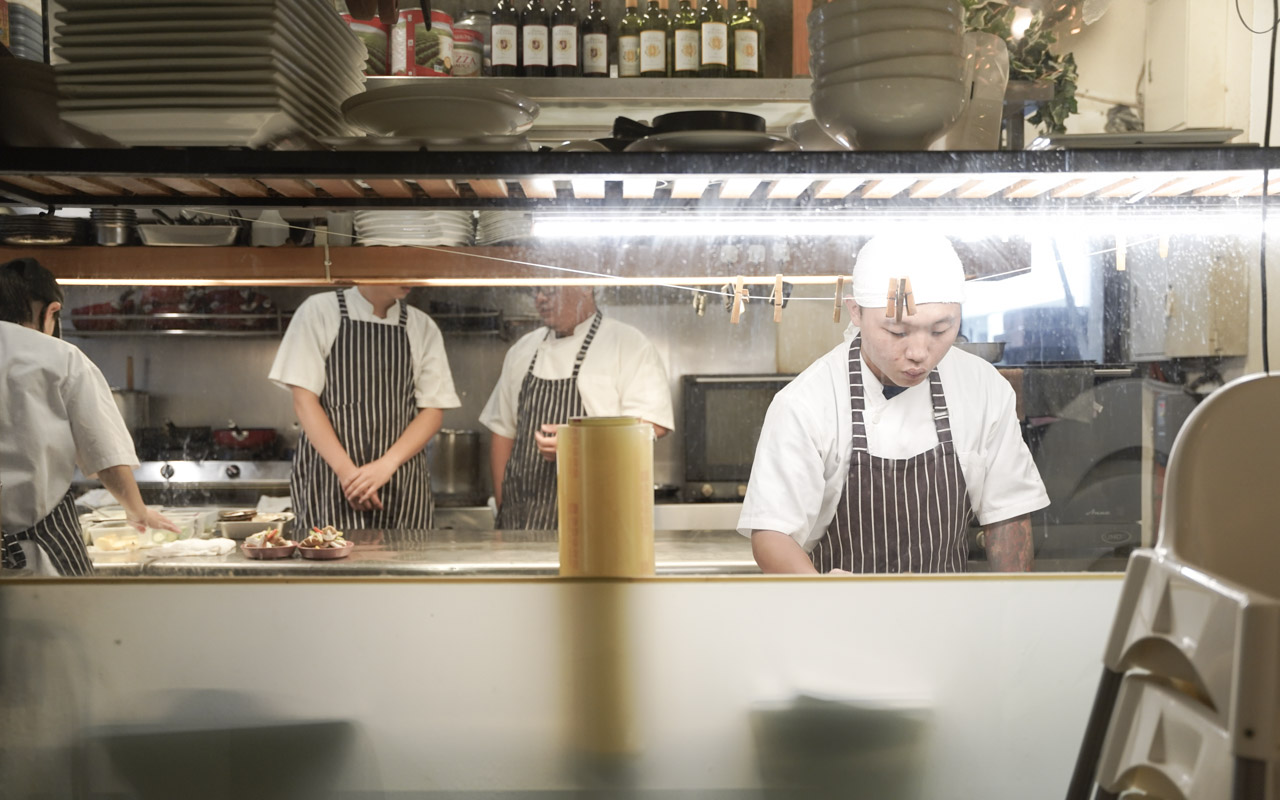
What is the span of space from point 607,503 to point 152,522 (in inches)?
23.7

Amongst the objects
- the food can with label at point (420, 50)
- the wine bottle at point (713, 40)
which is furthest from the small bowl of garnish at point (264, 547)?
the wine bottle at point (713, 40)

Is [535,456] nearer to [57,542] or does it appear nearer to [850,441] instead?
[850,441]

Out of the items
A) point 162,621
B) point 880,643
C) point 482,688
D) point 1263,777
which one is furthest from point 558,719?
point 1263,777

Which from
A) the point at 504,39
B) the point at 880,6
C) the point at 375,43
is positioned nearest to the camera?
the point at 880,6

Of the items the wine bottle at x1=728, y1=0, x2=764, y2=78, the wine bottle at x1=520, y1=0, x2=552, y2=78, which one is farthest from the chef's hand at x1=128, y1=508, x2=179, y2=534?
the wine bottle at x1=728, y1=0, x2=764, y2=78

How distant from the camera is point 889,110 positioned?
1.08m

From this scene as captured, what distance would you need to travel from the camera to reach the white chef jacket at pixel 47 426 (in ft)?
4.04

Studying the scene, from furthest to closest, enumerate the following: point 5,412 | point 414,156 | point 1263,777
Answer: point 5,412, point 414,156, point 1263,777

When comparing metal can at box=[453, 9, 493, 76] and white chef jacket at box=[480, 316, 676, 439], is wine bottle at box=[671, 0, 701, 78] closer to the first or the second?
metal can at box=[453, 9, 493, 76]

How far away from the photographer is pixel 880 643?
3.97ft

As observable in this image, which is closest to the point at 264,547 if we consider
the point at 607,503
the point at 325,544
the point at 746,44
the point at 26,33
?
the point at 325,544

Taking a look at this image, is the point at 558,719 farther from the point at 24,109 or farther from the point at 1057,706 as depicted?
the point at 24,109

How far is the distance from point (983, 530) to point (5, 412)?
4.32 ft

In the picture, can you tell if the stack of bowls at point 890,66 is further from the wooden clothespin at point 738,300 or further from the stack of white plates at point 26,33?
the stack of white plates at point 26,33
